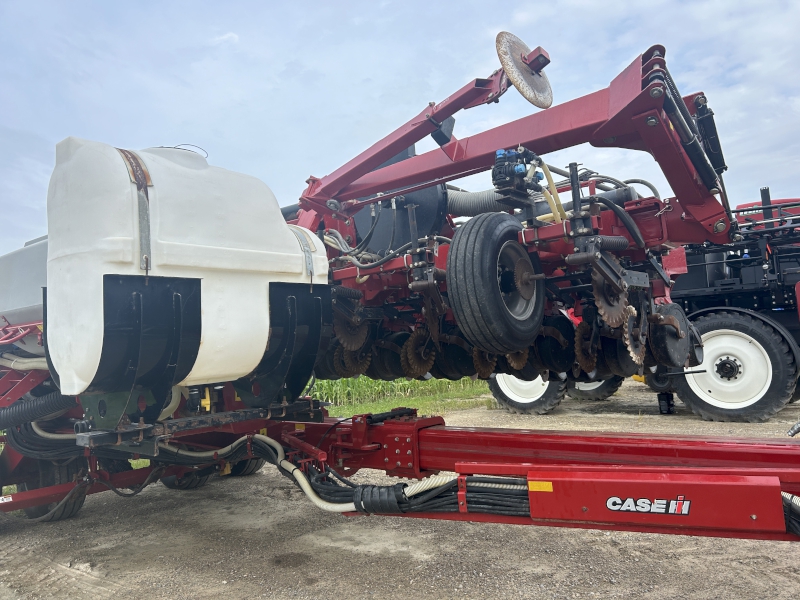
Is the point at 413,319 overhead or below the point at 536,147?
below

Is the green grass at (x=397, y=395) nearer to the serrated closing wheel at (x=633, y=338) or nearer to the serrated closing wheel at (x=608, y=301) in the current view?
the serrated closing wheel at (x=633, y=338)

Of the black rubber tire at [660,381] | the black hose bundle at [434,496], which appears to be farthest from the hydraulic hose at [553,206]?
the black rubber tire at [660,381]

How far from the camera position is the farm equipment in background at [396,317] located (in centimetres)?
252

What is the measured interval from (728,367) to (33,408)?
6933 mm

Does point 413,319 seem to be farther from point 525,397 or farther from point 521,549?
point 525,397

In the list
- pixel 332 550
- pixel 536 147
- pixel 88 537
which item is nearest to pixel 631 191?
pixel 536 147

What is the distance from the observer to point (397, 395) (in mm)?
11781

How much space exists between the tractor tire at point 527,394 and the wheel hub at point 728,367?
1.90 meters

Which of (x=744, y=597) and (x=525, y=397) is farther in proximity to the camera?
(x=525, y=397)

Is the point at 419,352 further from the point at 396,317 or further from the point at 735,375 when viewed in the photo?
the point at 735,375

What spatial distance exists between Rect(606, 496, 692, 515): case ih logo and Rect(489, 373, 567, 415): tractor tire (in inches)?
238

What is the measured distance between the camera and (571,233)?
3215 millimetres

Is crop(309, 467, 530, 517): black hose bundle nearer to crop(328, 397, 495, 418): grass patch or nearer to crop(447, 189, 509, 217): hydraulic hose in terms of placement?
crop(447, 189, 509, 217): hydraulic hose

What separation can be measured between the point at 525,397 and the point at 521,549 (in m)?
5.22
